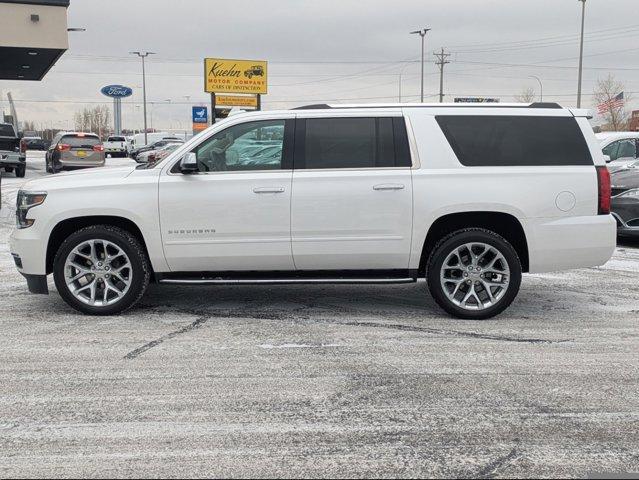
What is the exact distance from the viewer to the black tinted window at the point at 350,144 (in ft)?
21.9

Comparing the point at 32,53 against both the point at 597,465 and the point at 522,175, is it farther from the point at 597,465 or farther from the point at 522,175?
the point at 597,465

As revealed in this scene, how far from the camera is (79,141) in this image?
2923 cm

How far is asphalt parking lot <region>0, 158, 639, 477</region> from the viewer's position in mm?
3701

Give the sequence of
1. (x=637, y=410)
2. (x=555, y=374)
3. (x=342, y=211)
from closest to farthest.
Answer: (x=637, y=410)
(x=555, y=374)
(x=342, y=211)

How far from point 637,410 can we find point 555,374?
754 mm

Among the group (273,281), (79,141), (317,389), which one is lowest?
(317,389)

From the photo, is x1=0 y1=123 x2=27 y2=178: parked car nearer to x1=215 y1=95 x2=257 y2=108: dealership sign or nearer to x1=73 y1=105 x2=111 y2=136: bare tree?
x1=215 y1=95 x2=257 y2=108: dealership sign

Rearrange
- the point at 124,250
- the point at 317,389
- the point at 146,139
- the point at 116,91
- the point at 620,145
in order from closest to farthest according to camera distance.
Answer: the point at 317,389 → the point at 124,250 → the point at 620,145 → the point at 146,139 → the point at 116,91

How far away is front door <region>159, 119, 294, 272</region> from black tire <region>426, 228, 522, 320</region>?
134cm

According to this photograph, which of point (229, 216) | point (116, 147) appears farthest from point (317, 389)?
point (116, 147)

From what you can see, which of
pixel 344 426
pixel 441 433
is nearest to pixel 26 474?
pixel 344 426

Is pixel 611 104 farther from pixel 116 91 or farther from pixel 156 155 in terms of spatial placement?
pixel 116 91

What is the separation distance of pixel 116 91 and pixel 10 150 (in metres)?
59.1

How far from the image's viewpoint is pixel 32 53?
2930 cm
